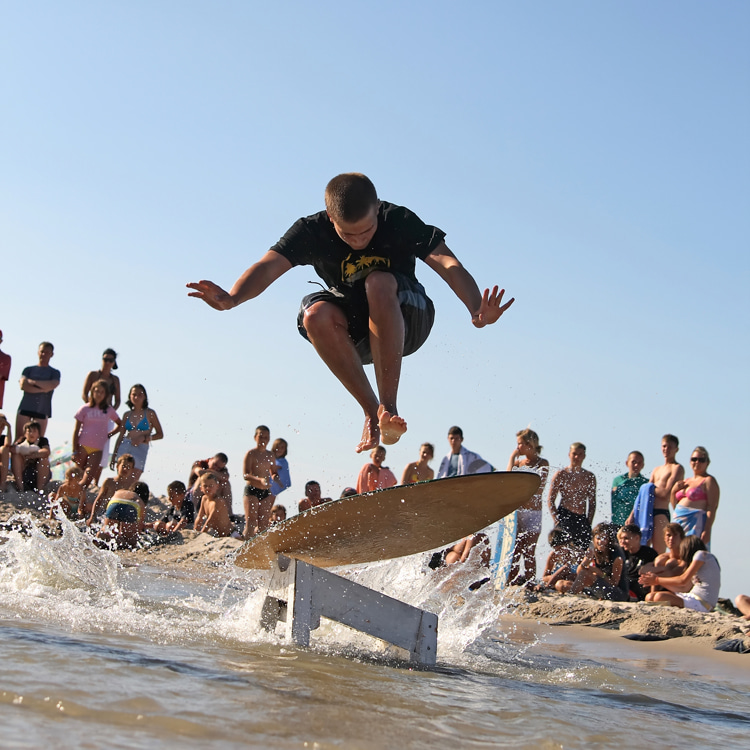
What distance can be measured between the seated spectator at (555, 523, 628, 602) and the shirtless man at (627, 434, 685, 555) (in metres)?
0.50

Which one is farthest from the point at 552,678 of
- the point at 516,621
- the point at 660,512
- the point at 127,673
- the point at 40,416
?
the point at 40,416

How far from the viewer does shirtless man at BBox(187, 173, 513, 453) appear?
14.3 feet

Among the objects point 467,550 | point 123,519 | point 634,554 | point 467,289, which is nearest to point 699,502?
point 634,554

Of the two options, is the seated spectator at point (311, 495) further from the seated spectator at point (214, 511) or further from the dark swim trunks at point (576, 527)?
the dark swim trunks at point (576, 527)

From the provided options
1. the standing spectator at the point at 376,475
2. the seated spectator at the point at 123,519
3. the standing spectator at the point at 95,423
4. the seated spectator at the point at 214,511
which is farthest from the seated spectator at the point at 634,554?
the standing spectator at the point at 95,423

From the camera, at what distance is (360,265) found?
4.57m

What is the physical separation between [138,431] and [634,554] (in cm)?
595

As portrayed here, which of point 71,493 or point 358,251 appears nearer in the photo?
point 358,251

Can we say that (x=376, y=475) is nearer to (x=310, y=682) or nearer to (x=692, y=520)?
(x=692, y=520)

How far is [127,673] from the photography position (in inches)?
115

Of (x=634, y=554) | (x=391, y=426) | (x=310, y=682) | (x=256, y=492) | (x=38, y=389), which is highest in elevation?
(x=38, y=389)

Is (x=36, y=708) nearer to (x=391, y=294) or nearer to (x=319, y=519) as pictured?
(x=319, y=519)

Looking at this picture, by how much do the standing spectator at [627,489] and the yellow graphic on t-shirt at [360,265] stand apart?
16.7 feet

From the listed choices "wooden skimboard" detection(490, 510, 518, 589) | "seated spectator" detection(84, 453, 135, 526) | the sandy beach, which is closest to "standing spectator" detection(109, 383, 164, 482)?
"seated spectator" detection(84, 453, 135, 526)
